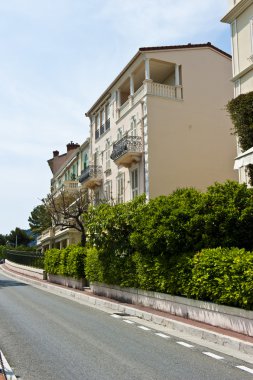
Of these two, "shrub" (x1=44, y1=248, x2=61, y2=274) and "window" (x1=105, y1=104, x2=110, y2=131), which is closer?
"shrub" (x1=44, y1=248, x2=61, y2=274)

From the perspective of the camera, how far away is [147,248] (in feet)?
48.9

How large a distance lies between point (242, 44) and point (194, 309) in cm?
1185

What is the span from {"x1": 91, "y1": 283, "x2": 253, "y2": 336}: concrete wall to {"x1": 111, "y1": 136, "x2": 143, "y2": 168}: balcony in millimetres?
11762

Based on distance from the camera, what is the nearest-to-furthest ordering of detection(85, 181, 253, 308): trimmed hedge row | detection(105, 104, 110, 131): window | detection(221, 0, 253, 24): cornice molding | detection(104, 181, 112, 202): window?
detection(85, 181, 253, 308): trimmed hedge row < detection(221, 0, 253, 24): cornice molding < detection(104, 181, 112, 202): window < detection(105, 104, 110, 131): window

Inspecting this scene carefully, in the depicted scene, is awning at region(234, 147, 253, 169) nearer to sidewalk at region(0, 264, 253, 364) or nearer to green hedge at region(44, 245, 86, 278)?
sidewalk at region(0, 264, 253, 364)

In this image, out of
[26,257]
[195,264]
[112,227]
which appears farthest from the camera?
[26,257]

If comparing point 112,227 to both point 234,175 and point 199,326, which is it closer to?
point 199,326

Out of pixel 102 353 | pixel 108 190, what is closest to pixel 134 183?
pixel 108 190

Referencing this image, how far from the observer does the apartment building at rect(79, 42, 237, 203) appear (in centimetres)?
2789

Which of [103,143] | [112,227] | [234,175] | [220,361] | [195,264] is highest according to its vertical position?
[103,143]

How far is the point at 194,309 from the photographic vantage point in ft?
38.8

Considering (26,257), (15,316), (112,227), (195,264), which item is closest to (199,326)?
(195,264)

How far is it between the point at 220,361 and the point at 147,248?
7.14 meters

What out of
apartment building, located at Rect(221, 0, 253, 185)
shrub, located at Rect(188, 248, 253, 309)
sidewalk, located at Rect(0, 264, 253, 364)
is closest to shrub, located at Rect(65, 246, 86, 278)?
sidewalk, located at Rect(0, 264, 253, 364)
